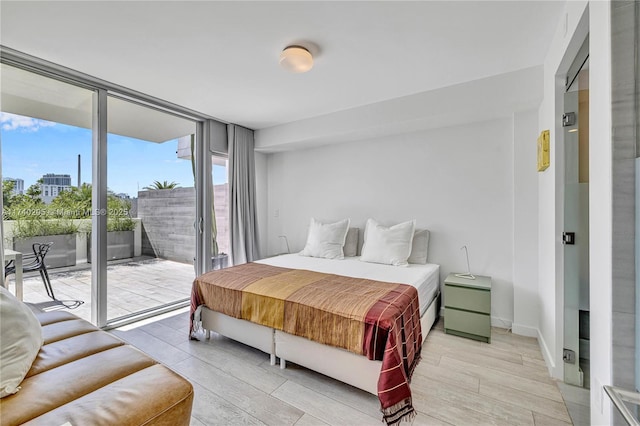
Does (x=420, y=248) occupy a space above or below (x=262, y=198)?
below

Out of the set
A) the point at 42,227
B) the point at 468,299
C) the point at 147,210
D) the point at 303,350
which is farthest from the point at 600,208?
the point at 42,227

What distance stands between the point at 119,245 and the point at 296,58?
2703mm

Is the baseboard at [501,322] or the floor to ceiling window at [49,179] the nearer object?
the floor to ceiling window at [49,179]

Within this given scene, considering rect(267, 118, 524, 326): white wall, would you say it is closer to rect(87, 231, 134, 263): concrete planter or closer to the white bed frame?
the white bed frame

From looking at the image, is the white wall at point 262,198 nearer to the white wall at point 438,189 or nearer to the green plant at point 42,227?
the white wall at point 438,189

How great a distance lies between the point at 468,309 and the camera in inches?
99.9

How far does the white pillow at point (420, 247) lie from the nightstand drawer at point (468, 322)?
64 centimetres

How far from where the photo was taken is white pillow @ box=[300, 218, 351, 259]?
348cm

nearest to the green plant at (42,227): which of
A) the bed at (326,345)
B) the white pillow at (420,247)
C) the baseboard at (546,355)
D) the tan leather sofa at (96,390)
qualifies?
the bed at (326,345)

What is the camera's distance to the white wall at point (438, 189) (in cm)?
284

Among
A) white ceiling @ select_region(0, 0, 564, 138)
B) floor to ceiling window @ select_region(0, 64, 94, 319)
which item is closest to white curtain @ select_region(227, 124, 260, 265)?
white ceiling @ select_region(0, 0, 564, 138)

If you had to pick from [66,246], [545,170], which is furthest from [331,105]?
[66,246]

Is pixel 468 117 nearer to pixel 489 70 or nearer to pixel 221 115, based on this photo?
pixel 489 70

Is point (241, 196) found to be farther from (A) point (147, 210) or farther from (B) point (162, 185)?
(A) point (147, 210)
